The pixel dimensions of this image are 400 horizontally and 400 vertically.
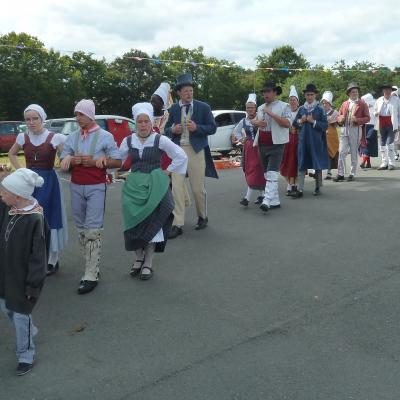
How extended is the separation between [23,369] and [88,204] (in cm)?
195

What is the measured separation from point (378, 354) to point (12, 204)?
107 inches

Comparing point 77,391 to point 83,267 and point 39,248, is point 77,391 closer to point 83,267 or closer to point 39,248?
point 39,248

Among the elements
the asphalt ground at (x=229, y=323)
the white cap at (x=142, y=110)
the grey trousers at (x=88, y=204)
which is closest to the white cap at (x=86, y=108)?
the white cap at (x=142, y=110)

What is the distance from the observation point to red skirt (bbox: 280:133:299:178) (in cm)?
970

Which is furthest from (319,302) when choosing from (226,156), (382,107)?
(226,156)

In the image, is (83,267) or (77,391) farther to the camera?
(83,267)

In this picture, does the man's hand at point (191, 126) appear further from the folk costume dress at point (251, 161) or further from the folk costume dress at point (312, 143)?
the folk costume dress at point (312, 143)

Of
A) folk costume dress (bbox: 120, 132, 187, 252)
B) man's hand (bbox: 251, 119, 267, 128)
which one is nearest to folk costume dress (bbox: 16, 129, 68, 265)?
folk costume dress (bbox: 120, 132, 187, 252)

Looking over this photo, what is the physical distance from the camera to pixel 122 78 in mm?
50719

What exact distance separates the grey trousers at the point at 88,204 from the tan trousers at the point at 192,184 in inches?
79.7

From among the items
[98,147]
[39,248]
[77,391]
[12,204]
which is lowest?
[77,391]

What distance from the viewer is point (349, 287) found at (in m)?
4.90

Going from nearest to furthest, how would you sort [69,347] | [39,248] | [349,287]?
[39,248] → [69,347] → [349,287]

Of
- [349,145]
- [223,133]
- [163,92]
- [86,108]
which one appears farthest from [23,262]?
[223,133]
